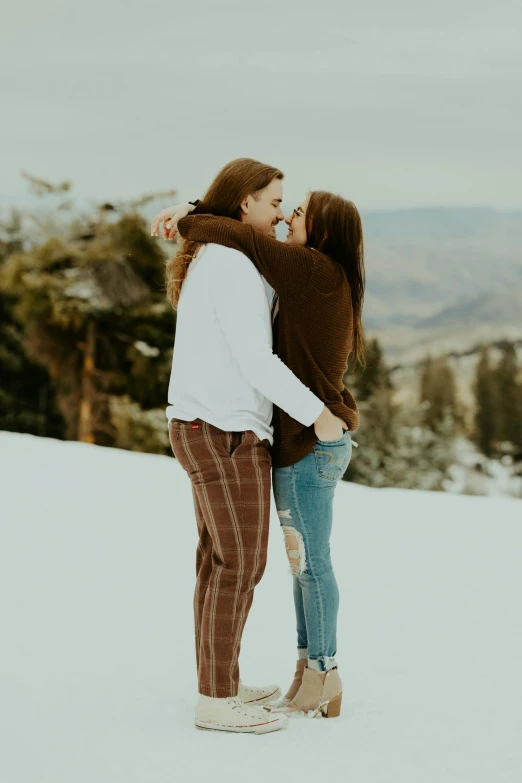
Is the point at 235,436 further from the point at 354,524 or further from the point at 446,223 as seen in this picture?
the point at 446,223

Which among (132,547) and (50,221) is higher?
(50,221)

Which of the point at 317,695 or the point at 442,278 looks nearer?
the point at 317,695

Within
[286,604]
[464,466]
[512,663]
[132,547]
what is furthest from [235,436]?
[464,466]

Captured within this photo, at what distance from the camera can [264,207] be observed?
2.54 m

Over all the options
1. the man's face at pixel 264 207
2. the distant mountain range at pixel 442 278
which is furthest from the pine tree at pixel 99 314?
the man's face at pixel 264 207

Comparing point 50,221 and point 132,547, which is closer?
point 132,547

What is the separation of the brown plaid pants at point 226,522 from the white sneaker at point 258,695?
0.20 meters

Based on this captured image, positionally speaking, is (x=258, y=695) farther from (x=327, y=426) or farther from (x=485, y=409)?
(x=485, y=409)

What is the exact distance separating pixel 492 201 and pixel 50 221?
78.1ft

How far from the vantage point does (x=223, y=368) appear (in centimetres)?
247

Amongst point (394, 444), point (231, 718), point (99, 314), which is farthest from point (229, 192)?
point (394, 444)

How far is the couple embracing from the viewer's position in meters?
2.42

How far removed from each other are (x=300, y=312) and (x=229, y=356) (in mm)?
207

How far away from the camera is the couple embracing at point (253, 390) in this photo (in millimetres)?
2418
